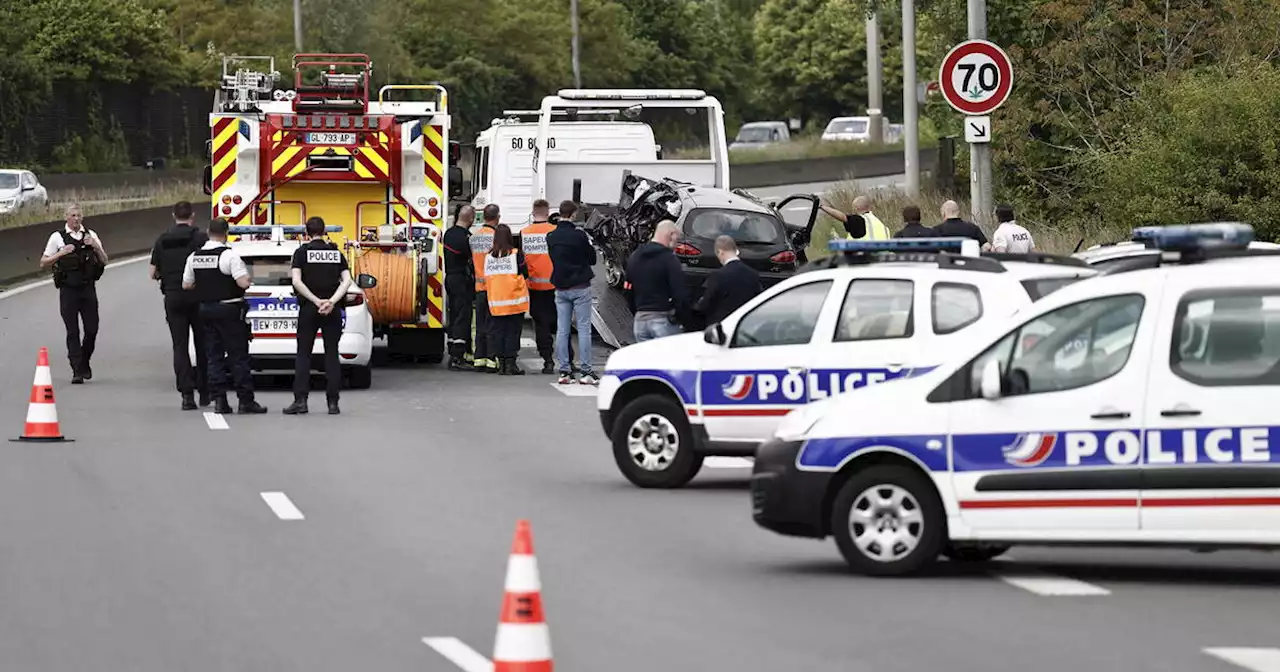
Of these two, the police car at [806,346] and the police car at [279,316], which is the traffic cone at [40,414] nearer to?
the police car at [279,316]

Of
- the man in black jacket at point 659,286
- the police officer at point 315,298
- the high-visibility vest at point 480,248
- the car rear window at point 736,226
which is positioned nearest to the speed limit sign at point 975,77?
the man in black jacket at point 659,286

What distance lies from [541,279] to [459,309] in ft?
3.39

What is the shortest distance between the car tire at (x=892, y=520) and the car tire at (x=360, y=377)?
454 inches

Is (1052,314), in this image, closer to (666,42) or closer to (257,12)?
(257,12)

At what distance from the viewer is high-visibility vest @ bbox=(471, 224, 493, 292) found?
80.1 feet

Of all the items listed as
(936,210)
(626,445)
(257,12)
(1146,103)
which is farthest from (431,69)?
(626,445)

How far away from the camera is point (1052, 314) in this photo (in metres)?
11.3

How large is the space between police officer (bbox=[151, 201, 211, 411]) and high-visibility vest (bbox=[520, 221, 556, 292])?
4127 mm

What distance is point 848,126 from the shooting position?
72.2 meters

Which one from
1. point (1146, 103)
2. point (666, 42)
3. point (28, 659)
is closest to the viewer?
point (28, 659)

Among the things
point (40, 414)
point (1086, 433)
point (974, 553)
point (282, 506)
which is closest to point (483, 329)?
point (40, 414)

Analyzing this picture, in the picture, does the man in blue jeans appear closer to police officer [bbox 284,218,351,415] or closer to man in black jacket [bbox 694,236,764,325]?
police officer [bbox 284,218,351,415]

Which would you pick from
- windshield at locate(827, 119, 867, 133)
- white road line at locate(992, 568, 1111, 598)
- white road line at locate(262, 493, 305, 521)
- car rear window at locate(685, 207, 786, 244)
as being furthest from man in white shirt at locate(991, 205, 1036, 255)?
windshield at locate(827, 119, 867, 133)

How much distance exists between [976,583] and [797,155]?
5422cm
